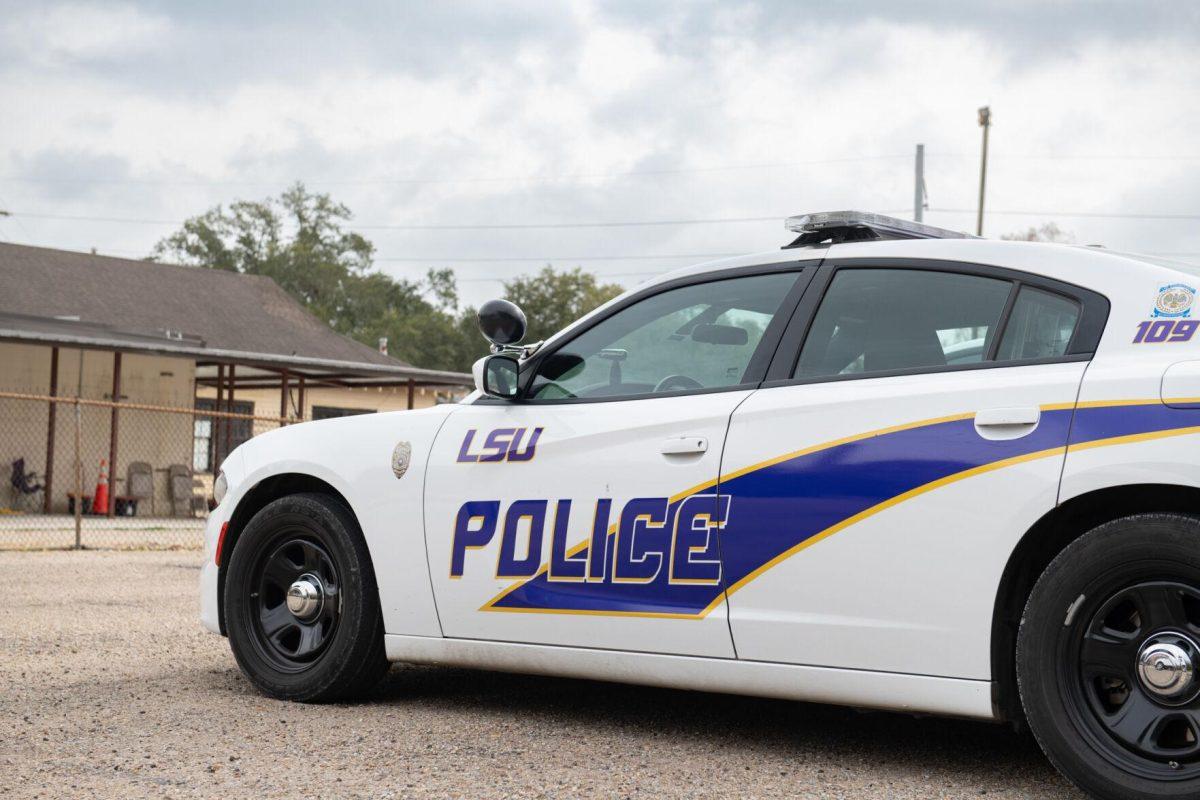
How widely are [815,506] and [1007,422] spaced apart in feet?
2.02

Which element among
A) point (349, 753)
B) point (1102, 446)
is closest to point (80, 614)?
point (349, 753)

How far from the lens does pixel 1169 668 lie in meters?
3.35

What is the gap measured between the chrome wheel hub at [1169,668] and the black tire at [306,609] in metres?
2.79

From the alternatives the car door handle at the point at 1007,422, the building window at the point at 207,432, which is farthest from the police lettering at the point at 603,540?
the building window at the point at 207,432

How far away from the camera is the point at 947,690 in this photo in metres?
3.72

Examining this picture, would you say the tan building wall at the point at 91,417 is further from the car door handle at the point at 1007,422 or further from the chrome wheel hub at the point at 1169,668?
the chrome wheel hub at the point at 1169,668

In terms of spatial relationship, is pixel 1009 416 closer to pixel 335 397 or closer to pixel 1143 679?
pixel 1143 679

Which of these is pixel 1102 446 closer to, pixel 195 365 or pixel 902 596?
pixel 902 596

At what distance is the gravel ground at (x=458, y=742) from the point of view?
3811mm

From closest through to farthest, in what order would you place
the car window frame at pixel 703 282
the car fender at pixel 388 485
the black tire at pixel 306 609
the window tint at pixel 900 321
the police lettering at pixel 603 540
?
the window tint at pixel 900 321, the police lettering at pixel 603 540, the car window frame at pixel 703 282, the car fender at pixel 388 485, the black tire at pixel 306 609

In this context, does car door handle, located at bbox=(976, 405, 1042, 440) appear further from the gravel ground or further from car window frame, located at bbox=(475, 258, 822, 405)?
the gravel ground

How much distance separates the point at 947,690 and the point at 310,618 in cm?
257

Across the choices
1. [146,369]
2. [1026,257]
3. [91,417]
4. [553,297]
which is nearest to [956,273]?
[1026,257]

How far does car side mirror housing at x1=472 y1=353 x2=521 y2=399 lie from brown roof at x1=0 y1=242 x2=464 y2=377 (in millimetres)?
20318
